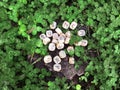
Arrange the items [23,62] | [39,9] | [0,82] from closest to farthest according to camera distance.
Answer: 1. [0,82]
2. [23,62]
3. [39,9]

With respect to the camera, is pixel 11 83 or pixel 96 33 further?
pixel 96 33

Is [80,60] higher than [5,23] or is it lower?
lower

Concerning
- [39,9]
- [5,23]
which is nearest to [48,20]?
[39,9]

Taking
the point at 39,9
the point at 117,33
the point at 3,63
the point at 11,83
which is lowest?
the point at 11,83

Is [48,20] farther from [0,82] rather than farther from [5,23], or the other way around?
[0,82]

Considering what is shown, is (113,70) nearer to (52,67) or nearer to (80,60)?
(80,60)

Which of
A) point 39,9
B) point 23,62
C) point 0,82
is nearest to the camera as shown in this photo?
point 0,82
